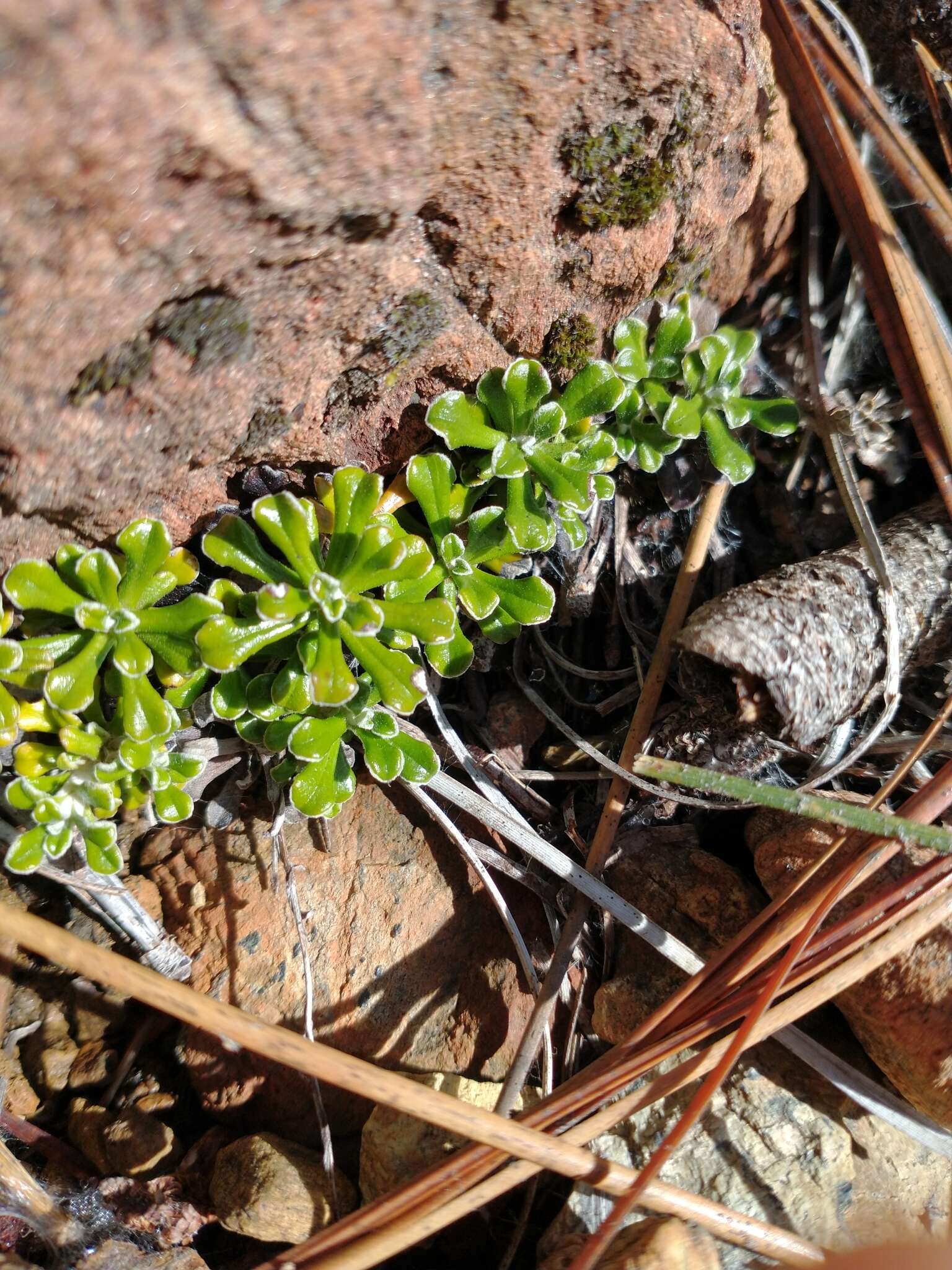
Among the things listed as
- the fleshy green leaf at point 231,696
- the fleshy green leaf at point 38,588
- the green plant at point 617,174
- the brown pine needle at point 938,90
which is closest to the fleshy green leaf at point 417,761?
the fleshy green leaf at point 231,696

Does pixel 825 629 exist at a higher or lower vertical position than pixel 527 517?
lower

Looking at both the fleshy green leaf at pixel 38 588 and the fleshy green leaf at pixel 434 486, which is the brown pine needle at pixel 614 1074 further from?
the fleshy green leaf at pixel 38 588

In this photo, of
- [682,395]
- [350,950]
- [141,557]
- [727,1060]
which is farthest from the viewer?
[682,395]

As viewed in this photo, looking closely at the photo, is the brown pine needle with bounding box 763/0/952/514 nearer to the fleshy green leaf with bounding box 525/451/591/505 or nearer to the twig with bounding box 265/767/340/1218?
the fleshy green leaf with bounding box 525/451/591/505

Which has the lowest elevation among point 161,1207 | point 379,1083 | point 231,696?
point 161,1207

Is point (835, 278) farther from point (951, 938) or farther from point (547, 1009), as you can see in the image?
point (547, 1009)

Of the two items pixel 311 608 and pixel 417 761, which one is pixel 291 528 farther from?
pixel 417 761

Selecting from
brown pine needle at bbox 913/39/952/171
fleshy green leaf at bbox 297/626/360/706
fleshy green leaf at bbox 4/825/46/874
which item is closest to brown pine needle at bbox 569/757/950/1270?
fleshy green leaf at bbox 297/626/360/706

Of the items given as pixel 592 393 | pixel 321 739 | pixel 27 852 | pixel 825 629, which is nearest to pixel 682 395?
pixel 592 393

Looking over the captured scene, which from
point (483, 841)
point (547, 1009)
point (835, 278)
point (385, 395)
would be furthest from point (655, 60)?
point (547, 1009)
